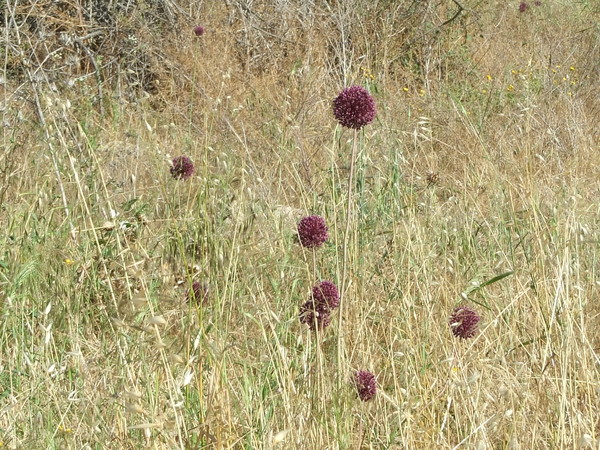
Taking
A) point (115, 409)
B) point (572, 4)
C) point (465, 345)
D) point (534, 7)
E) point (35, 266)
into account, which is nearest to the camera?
point (115, 409)

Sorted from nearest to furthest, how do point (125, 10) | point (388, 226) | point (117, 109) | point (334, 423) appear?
1. point (334, 423)
2. point (388, 226)
3. point (117, 109)
4. point (125, 10)

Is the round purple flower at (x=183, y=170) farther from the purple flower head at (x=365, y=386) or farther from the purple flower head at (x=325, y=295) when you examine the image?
the purple flower head at (x=365, y=386)

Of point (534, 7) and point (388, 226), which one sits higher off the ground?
point (534, 7)

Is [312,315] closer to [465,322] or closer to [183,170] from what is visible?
[465,322]

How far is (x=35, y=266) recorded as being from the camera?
2312 millimetres

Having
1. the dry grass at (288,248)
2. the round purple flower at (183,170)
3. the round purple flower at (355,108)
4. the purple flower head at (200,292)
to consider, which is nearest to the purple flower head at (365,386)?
the dry grass at (288,248)

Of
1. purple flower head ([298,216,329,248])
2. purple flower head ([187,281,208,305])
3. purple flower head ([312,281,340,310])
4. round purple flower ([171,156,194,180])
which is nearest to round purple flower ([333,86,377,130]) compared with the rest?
purple flower head ([298,216,329,248])

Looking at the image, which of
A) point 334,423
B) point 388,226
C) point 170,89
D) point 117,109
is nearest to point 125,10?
point 170,89

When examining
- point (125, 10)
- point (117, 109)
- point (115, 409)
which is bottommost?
point (115, 409)

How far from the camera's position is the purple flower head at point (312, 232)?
1.67 metres

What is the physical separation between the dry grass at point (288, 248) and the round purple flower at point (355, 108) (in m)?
0.33

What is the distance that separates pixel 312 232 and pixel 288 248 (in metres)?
0.87

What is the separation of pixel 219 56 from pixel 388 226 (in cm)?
263

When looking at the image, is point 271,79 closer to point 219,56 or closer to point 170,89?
point 219,56
